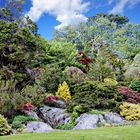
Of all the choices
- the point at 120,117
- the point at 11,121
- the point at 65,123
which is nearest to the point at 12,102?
the point at 11,121

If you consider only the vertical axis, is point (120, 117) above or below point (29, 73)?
below

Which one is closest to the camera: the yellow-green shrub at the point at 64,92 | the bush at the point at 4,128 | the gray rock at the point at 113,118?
the bush at the point at 4,128

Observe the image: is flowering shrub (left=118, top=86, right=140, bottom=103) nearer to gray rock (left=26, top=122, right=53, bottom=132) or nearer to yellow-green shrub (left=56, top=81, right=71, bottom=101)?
yellow-green shrub (left=56, top=81, right=71, bottom=101)

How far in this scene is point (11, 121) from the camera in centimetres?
2106

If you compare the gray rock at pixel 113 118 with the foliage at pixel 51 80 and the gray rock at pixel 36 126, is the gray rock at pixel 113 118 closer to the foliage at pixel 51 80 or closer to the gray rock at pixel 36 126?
the gray rock at pixel 36 126

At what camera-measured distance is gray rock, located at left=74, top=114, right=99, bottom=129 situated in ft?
68.8

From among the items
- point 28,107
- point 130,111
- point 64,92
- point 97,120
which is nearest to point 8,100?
point 28,107

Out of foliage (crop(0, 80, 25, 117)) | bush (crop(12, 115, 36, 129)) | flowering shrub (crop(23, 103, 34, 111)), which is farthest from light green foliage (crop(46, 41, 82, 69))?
bush (crop(12, 115, 36, 129))

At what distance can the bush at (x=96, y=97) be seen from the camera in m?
23.9

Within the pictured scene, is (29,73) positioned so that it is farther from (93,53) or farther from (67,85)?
(93,53)

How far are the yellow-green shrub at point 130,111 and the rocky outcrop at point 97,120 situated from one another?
0.46m

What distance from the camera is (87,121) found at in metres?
21.5

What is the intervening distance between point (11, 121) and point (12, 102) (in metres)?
1.27

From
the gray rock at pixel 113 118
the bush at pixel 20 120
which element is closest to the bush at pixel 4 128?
the bush at pixel 20 120
